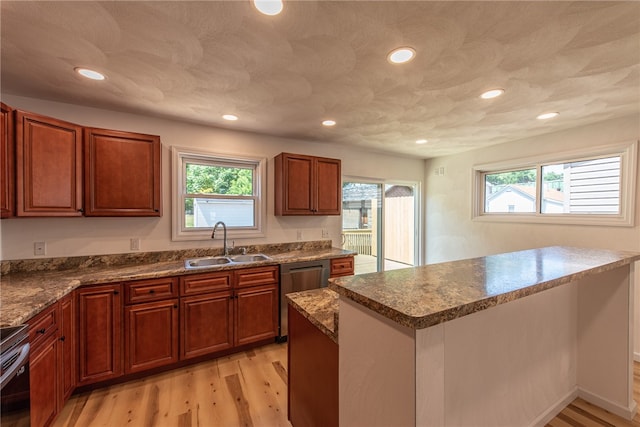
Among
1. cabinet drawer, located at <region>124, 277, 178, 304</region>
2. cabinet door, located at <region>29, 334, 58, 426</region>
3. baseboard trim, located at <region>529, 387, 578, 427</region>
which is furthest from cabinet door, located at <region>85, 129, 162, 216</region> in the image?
baseboard trim, located at <region>529, 387, 578, 427</region>

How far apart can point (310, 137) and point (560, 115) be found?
2.73m

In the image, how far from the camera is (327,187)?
3.54 metres

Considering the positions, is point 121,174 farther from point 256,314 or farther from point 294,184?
point 256,314

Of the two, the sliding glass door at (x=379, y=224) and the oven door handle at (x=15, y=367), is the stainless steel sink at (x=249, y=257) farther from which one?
the oven door handle at (x=15, y=367)

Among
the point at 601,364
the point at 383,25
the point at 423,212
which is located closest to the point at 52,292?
the point at 383,25

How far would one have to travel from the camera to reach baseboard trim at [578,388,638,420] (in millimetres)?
1771

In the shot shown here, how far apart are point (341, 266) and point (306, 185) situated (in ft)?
3.71

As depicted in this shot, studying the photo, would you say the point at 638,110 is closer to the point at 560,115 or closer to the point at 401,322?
the point at 560,115

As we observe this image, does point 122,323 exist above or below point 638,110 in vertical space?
below

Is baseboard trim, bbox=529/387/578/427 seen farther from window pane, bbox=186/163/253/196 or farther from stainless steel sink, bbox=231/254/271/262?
window pane, bbox=186/163/253/196

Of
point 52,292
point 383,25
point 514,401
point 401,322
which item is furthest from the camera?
point 52,292

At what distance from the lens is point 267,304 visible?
279cm

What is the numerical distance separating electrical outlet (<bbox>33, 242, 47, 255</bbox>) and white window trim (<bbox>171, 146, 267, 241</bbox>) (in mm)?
1000

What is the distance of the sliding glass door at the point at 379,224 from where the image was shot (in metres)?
4.32
